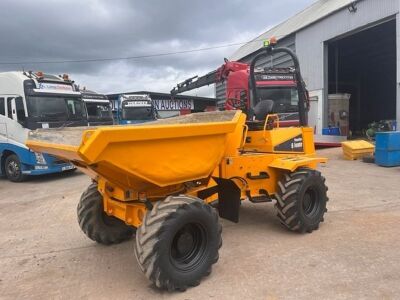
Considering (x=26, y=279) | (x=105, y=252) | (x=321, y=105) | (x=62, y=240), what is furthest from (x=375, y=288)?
(x=321, y=105)

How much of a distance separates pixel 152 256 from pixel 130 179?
0.79 meters

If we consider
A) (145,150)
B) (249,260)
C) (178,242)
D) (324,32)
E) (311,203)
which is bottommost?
(249,260)

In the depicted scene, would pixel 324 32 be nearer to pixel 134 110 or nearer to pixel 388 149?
pixel 388 149

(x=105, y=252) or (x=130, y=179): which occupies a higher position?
(x=130, y=179)

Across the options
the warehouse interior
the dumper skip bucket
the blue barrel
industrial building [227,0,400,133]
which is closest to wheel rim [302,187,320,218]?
the dumper skip bucket

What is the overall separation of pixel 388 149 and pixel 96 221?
9.02 m

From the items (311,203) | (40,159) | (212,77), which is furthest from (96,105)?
(311,203)

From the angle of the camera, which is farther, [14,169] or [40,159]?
[14,169]

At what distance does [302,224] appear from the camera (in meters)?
5.40

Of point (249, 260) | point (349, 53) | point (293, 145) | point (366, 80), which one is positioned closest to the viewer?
point (249, 260)

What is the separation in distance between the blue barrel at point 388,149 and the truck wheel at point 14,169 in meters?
9.86

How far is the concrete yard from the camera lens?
3.97 metres

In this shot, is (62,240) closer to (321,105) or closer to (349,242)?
(349,242)

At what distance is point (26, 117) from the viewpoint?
36.9ft
